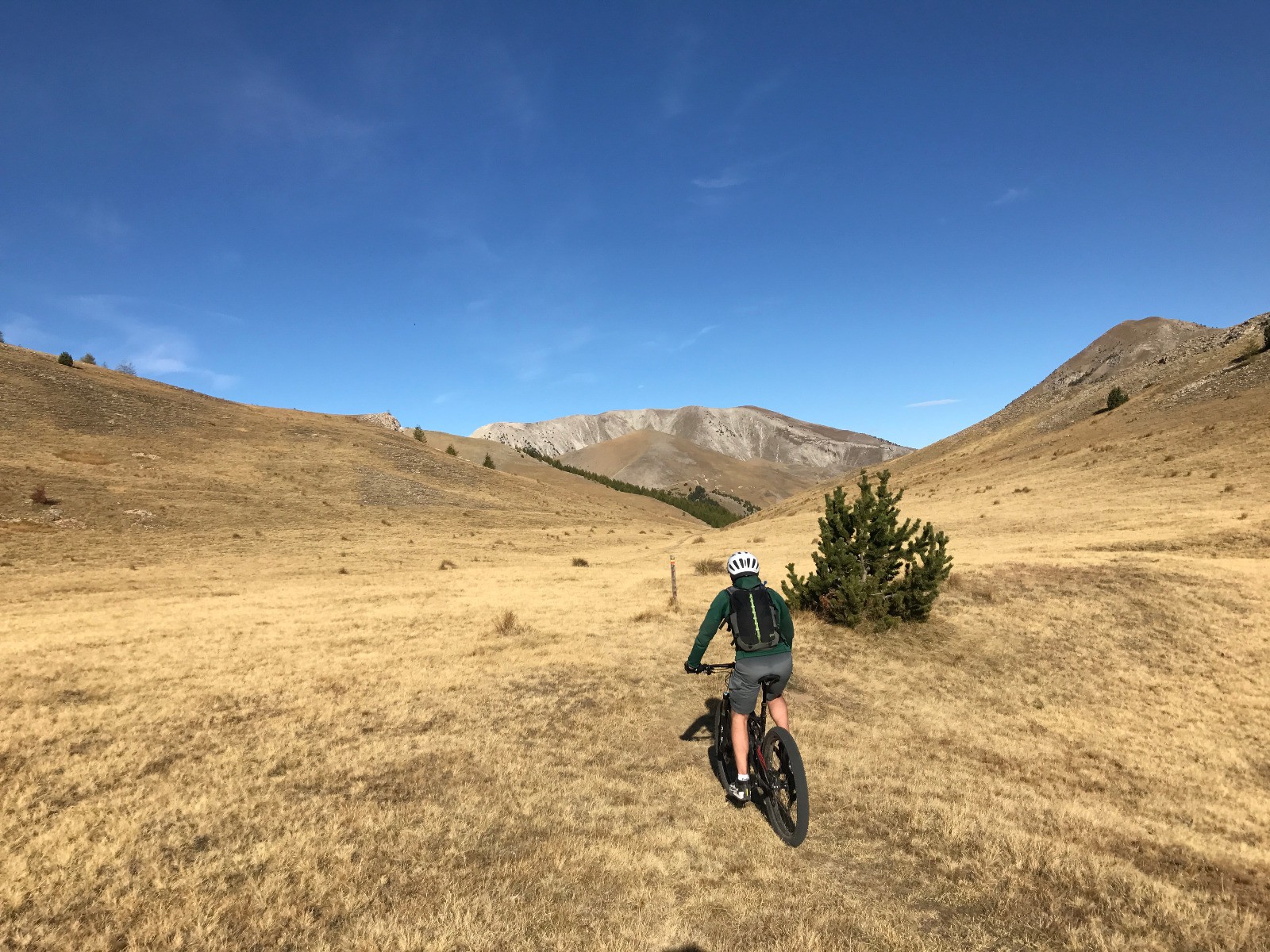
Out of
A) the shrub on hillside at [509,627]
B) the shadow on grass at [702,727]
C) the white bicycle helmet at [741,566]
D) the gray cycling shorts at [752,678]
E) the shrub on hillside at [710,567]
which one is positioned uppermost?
the white bicycle helmet at [741,566]

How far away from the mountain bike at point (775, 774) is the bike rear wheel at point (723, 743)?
11 mm

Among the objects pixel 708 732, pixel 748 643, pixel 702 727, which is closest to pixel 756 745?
pixel 748 643

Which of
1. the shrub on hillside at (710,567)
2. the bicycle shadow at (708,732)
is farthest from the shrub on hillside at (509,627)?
the shrub on hillside at (710,567)

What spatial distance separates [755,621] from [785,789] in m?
2.01

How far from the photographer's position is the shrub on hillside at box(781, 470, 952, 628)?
57.5ft

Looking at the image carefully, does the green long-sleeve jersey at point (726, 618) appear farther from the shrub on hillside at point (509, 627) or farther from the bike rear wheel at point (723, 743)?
the shrub on hillside at point (509, 627)

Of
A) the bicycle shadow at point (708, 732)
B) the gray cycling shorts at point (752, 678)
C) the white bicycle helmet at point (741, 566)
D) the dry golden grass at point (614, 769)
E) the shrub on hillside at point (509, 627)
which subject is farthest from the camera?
the shrub on hillside at point (509, 627)

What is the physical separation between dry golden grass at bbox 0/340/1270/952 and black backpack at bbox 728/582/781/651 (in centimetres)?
226

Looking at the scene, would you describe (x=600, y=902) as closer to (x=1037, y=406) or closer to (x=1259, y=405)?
(x=1259, y=405)

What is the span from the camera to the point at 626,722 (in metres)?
11.0

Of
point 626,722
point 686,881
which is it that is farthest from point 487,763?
point 686,881

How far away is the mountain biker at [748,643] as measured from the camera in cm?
731

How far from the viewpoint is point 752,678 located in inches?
293

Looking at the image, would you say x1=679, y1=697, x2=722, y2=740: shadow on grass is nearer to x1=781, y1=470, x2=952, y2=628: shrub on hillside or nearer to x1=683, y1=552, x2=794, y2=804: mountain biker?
x1=683, y1=552, x2=794, y2=804: mountain biker
